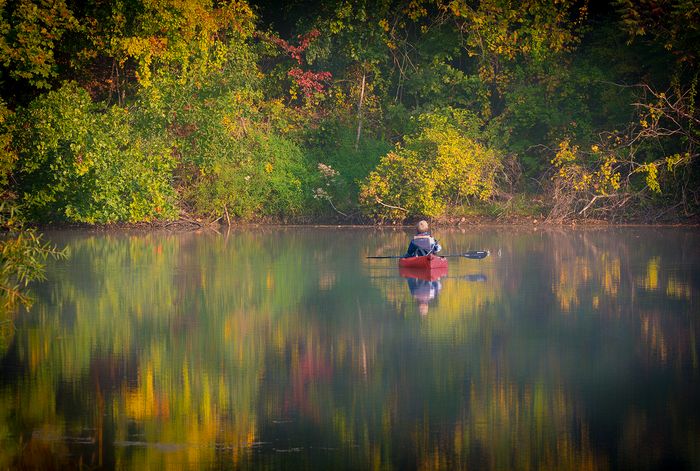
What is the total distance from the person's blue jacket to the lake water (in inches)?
20.2

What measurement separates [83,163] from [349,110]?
961 centimetres

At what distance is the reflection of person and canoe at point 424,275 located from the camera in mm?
17938

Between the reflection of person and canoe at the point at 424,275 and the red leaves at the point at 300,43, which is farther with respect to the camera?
the red leaves at the point at 300,43

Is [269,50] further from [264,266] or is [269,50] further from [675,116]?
[264,266]

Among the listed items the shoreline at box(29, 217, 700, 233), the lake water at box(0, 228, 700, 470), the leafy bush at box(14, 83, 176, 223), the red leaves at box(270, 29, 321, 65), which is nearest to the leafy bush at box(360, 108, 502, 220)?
the shoreline at box(29, 217, 700, 233)

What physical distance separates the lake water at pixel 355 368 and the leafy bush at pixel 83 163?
26.5ft

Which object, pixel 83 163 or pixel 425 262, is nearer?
pixel 425 262

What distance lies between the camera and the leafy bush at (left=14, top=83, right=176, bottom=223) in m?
29.2

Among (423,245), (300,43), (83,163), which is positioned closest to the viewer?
(423,245)

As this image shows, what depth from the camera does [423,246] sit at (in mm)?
20984

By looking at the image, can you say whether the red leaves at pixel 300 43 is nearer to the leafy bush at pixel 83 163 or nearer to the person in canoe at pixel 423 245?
the leafy bush at pixel 83 163

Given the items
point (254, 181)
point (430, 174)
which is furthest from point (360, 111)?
point (430, 174)

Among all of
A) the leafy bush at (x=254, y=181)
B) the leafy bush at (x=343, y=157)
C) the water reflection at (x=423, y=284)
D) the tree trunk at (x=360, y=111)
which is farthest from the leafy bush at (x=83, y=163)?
the water reflection at (x=423, y=284)

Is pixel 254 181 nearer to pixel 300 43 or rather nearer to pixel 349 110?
pixel 349 110
